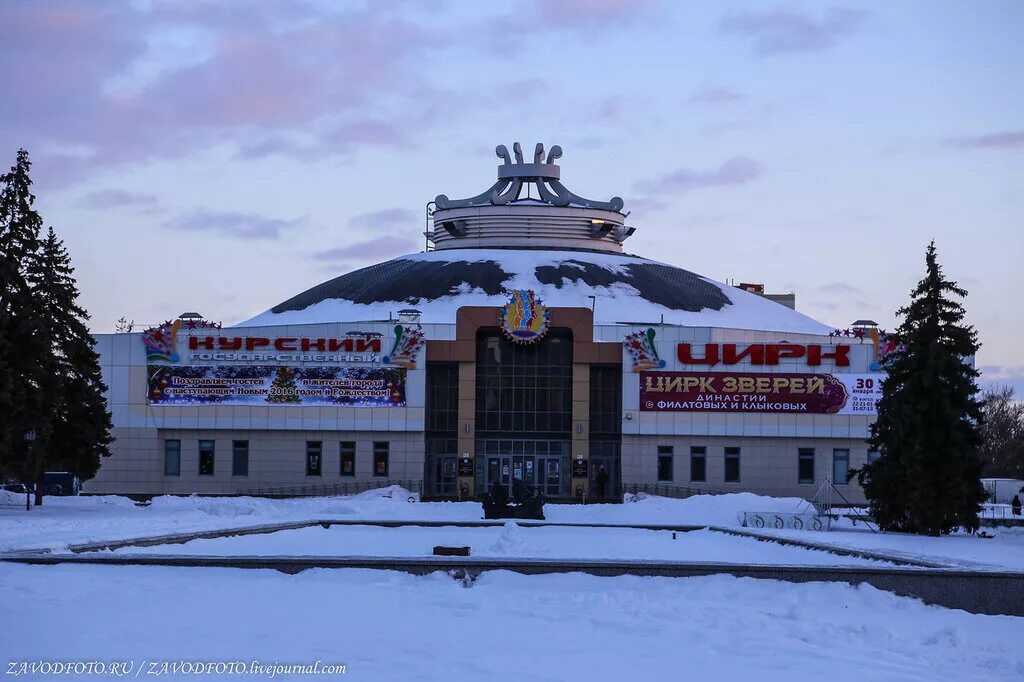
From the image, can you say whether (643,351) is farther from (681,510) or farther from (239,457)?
(239,457)

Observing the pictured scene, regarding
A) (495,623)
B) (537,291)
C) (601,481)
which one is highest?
(537,291)

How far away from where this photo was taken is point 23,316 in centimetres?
5391

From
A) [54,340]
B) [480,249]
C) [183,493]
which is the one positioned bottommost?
[183,493]

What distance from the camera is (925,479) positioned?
49594mm

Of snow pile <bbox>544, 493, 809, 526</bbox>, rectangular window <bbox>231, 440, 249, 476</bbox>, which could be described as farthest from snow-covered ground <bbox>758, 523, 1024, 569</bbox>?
rectangular window <bbox>231, 440, 249, 476</bbox>

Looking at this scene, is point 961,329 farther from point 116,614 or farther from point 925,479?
point 116,614

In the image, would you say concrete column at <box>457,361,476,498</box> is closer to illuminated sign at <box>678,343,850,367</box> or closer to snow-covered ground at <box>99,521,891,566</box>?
illuminated sign at <box>678,343,850,367</box>

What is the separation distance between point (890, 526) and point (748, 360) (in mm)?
24308

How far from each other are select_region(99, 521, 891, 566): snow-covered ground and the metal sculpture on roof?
187ft

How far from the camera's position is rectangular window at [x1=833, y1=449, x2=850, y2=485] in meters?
76.2

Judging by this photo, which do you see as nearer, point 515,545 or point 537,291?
point 515,545

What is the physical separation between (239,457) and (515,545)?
41.3 m

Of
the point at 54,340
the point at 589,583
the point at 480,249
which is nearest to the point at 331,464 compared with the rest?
the point at 54,340

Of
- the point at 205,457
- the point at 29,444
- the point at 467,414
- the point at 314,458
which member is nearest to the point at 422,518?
the point at 29,444
